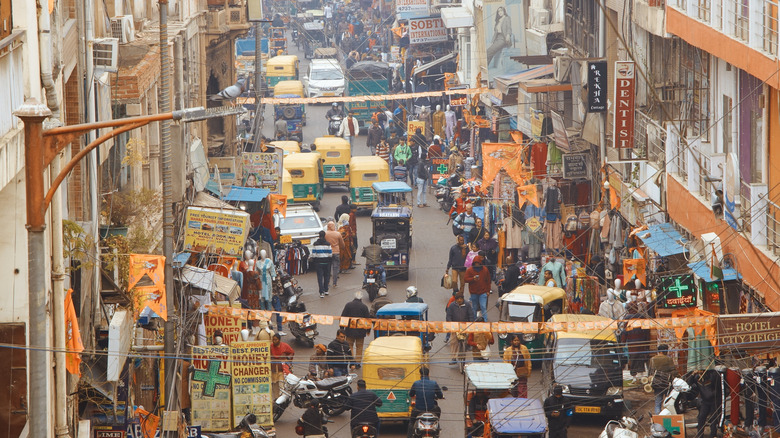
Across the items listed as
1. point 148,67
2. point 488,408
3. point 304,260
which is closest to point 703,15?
point 488,408

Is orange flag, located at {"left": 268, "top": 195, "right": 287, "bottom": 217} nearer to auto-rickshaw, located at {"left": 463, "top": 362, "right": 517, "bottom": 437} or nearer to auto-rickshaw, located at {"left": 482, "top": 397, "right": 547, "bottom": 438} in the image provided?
auto-rickshaw, located at {"left": 463, "top": 362, "right": 517, "bottom": 437}

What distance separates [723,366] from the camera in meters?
15.8

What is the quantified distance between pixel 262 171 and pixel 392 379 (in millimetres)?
14026

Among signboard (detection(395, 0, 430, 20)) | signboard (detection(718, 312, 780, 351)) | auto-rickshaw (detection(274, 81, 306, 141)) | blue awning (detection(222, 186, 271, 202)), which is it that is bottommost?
signboard (detection(718, 312, 780, 351))

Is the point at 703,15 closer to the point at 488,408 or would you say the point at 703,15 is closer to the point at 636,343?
the point at 636,343

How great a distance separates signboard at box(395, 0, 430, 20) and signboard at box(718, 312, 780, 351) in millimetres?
44336

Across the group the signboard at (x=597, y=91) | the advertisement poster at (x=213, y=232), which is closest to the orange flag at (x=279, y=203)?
the advertisement poster at (x=213, y=232)

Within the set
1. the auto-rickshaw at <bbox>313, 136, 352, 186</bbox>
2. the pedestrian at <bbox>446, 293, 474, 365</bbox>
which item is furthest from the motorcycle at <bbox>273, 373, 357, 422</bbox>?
the auto-rickshaw at <bbox>313, 136, 352, 186</bbox>

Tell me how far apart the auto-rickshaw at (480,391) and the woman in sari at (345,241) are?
35.1 feet

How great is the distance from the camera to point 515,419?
15.7 meters

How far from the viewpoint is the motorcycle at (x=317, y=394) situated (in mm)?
18031

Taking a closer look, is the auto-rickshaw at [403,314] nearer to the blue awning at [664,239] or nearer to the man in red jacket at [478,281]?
the man in red jacket at [478,281]

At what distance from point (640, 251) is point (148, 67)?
30.7 feet

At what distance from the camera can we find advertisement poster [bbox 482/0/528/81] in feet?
129
